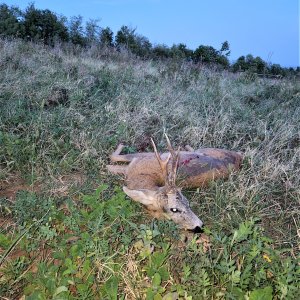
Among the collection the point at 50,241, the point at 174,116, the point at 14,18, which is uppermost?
the point at 14,18

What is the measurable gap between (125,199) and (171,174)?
1.71 feet

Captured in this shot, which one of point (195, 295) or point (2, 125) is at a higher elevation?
point (2, 125)

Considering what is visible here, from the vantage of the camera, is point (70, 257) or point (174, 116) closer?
point (70, 257)

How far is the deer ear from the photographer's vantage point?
11.5 ft

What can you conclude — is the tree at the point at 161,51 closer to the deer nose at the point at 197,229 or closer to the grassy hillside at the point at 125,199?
the grassy hillside at the point at 125,199

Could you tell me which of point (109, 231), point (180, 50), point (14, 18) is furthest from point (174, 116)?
point (180, 50)

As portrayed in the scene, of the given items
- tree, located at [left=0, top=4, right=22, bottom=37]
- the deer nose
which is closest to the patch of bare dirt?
the deer nose

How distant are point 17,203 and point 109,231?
0.84 meters

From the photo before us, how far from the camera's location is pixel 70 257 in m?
2.89

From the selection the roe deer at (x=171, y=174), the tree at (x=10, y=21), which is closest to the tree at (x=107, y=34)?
the tree at (x=10, y=21)

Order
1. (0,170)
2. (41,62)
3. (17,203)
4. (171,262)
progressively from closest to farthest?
1. (171,262)
2. (17,203)
3. (0,170)
4. (41,62)

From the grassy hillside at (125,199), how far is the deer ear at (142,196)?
0.11 m

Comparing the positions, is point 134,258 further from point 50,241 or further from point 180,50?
point 180,50

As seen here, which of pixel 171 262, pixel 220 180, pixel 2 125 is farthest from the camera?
pixel 2 125
